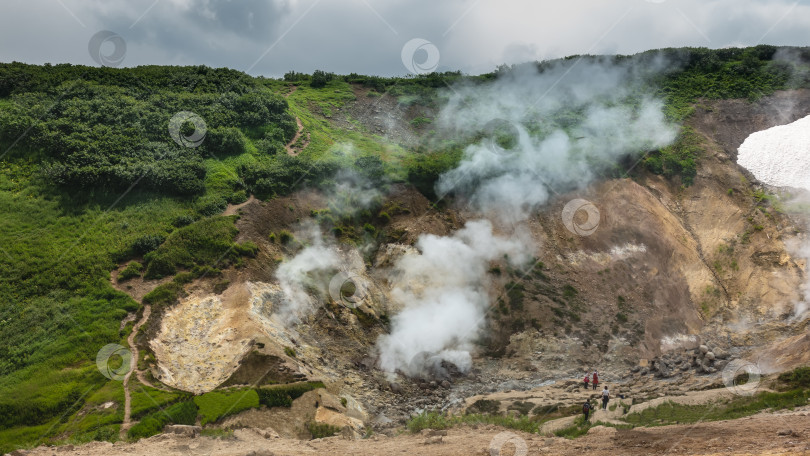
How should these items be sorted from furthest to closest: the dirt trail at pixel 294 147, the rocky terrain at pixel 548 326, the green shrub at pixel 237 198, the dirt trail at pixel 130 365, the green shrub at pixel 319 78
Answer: the green shrub at pixel 319 78 < the dirt trail at pixel 294 147 < the green shrub at pixel 237 198 < the dirt trail at pixel 130 365 < the rocky terrain at pixel 548 326

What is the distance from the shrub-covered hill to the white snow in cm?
506

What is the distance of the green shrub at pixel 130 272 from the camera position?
3075 centimetres

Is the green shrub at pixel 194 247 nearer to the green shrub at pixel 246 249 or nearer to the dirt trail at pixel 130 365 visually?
the green shrub at pixel 246 249

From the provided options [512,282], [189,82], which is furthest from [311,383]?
[189,82]

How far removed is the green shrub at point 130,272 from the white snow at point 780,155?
47230 mm

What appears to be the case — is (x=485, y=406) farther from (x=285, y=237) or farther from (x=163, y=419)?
(x=285, y=237)

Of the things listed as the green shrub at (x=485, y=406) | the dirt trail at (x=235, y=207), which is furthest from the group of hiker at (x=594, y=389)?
the dirt trail at (x=235, y=207)

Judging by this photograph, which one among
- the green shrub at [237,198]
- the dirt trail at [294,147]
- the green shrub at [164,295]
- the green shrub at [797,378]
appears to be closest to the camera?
the green shrub at [797,378]

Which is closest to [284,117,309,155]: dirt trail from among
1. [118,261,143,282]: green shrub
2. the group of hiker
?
[118,261,143,282]: green shrub

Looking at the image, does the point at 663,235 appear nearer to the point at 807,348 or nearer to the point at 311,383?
the point at 807,348

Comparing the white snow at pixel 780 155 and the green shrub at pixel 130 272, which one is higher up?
the white snow at pixel 780 155

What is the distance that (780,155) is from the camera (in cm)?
4631

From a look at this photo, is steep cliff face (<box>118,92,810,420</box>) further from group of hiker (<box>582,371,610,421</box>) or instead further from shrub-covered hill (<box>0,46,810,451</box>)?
shrub-covered hill (<box>0,46,810,451</box>)

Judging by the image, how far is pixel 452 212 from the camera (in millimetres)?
42531
